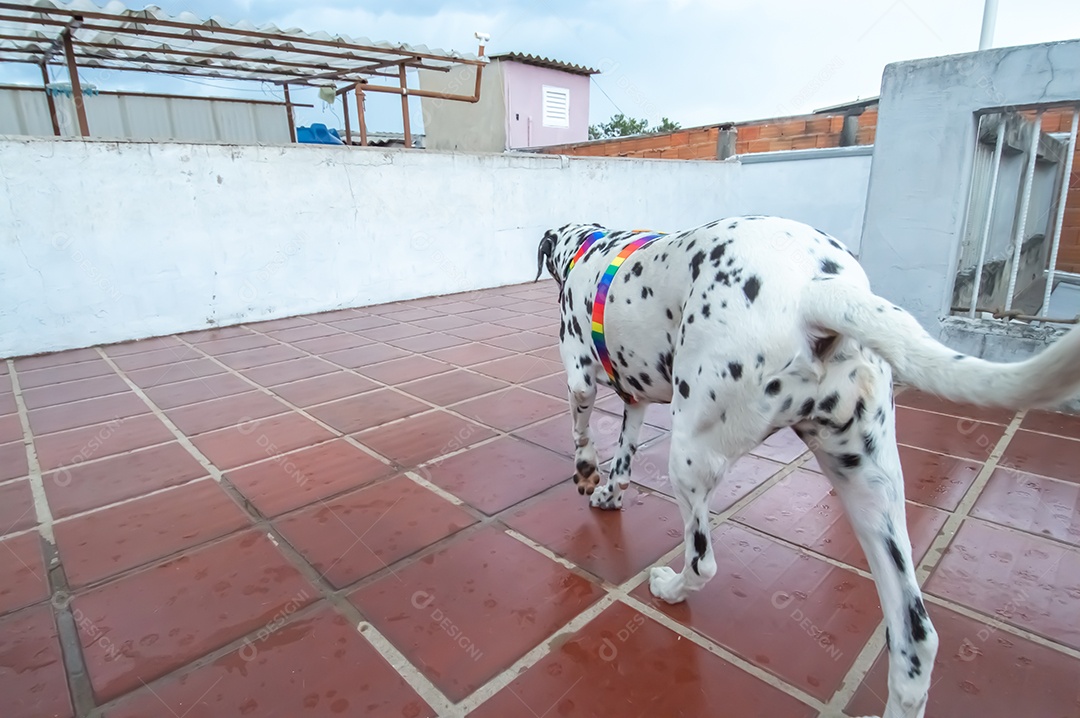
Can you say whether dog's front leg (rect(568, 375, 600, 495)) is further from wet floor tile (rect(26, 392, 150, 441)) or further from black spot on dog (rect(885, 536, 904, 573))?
wet floor tile (rect(26, 392, 150, 441))

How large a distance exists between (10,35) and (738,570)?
354 inches

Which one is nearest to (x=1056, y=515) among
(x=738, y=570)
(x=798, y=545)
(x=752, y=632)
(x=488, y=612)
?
(x=798, y=545)

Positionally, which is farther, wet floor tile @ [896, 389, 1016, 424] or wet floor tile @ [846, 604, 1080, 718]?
wet floor tile @ [896, 389, 1016, 424]

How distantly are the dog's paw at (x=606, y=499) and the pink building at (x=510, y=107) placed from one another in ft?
43.7

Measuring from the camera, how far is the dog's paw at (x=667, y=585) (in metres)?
1.77

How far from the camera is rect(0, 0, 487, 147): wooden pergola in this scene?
17.1 feet

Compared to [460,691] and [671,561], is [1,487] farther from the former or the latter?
[671,561]

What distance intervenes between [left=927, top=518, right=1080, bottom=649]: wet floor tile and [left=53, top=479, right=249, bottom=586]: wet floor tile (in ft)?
8.39

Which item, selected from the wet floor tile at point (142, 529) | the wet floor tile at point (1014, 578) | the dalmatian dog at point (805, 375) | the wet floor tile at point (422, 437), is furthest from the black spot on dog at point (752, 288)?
the wet floor tile at point (142, 529)

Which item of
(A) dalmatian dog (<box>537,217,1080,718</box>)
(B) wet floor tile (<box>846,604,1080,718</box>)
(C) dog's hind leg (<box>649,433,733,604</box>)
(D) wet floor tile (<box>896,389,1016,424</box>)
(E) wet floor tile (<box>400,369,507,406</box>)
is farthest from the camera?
(E) wet floor tile (<box>400,369,507,406</box>)

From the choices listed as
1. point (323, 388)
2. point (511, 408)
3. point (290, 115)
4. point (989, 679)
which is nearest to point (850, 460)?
point (989, 679)

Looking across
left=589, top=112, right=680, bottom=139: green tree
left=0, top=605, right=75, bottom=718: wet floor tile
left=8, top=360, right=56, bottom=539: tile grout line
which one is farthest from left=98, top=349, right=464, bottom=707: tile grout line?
left=589, top=112, right=680, bottom=139: green tree

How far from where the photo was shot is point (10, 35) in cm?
642

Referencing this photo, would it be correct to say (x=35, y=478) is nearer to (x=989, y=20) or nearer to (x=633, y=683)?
(x=633, y=683)
